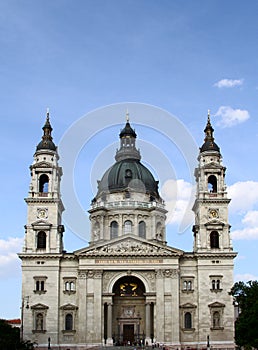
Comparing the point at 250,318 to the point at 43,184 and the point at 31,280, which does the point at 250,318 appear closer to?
the point at 31,280

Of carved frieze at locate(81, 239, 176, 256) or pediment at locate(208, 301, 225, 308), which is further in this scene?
carved frieze at locate(81, 239, 176, 256)

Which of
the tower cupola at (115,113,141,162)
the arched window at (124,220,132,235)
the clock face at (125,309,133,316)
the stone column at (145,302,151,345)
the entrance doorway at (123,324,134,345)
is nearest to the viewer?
the stone column at (145,302,151,345)

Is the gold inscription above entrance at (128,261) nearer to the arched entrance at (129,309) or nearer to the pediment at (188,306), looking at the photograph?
the arched entrance at (129,309)

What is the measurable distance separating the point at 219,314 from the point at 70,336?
17227 mm

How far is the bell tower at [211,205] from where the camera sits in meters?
74.8

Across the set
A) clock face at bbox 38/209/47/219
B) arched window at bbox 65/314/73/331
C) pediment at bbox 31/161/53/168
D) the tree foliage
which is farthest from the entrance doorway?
pediment at bbox 31/161/53/168

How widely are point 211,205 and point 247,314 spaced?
22.7 meters

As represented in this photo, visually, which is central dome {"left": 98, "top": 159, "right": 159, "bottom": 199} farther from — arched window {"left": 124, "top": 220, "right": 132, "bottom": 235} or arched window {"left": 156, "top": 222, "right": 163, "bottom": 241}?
arched window {"left": 124, "top": 220, "right": 132, "bottom": 235}

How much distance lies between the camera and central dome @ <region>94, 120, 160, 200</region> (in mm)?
85438

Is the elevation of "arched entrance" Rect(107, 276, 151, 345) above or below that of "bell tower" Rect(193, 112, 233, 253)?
below

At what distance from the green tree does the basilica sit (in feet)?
43.2

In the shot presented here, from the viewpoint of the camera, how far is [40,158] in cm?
7731

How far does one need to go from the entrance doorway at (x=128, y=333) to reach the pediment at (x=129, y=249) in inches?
362

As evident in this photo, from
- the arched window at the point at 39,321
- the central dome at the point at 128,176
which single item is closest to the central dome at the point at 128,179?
the central dome at the point at 128,176
